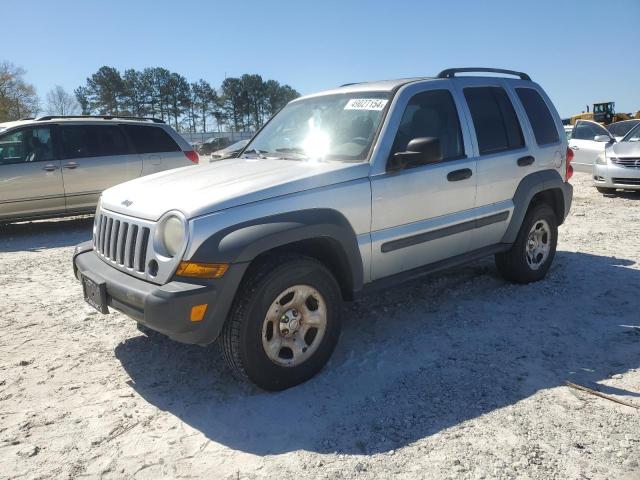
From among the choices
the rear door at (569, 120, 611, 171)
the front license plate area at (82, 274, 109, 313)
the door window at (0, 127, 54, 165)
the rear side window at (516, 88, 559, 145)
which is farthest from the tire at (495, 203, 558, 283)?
the rear door at (569, 120, 611, 171)

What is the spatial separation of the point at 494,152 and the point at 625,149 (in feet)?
24.3

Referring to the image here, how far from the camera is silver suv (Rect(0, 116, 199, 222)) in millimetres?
8117

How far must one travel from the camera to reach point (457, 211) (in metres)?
4.23

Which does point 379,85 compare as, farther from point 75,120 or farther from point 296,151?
point 75,120

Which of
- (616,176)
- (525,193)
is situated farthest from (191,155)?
(616,176)

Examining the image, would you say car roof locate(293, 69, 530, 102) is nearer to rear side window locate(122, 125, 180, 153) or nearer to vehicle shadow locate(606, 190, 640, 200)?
rear side window locate(122, 125, 180, 153)

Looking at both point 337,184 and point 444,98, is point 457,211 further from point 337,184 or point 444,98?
point 337,184

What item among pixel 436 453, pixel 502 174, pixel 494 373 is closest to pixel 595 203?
pixel 502 174

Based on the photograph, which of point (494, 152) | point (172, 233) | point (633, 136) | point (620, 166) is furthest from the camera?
point (633, 136)

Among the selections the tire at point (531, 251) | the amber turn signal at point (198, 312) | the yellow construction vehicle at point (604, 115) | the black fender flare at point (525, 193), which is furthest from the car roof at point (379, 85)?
the yellow construction vehicle at point (604, 115)

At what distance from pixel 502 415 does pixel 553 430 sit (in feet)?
0.87

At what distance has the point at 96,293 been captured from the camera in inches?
131

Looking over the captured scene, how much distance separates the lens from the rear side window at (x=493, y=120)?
4445 millimetres

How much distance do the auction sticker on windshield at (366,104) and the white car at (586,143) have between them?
9.99m
